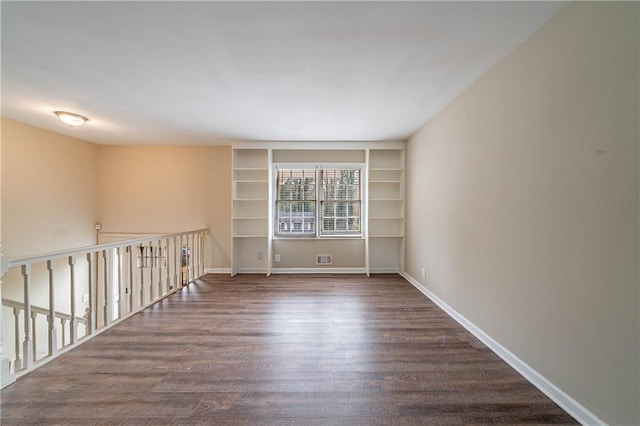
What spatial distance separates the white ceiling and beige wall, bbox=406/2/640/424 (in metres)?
0.32

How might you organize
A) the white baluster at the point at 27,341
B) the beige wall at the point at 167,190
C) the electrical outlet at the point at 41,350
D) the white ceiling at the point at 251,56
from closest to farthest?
the white ceiling at the point at 251,56, the white baluster at the point at 27,341, the electrical outlet at the point at 41,350, the beige wall at the point at 167,190

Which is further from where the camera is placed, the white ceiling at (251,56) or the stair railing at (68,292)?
the stair railing at (68,292)

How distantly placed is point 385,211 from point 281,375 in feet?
11.6

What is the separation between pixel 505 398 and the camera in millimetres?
1701

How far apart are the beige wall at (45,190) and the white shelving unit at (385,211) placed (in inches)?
197

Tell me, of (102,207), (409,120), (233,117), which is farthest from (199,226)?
(409,120)

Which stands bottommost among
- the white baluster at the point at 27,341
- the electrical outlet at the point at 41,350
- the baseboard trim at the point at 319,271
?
the electrical outlet at the point at 41,350

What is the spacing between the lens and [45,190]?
414 centimetres

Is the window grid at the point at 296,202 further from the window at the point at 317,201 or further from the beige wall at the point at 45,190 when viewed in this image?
the beige wall at the point at 45,190

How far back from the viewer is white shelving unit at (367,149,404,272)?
4.81 metres

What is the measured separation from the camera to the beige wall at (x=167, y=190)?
5.02 metres

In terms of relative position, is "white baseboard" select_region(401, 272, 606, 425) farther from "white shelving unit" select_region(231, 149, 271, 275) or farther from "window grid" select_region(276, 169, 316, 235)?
"white shelving unit" select_region(231, 149, 271, 275)

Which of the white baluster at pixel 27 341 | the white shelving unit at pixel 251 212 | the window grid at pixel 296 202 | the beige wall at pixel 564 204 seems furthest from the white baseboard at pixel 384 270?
the white baluster at pixel 27 341

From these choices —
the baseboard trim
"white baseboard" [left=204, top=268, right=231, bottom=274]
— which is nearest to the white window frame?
the baseboard trim
